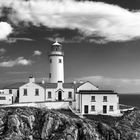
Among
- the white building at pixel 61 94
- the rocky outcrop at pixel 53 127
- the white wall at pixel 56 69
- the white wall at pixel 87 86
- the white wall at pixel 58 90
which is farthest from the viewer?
the white wall at pixel 56 69

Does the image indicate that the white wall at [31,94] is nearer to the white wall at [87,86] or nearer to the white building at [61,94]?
the white building at [61,94]

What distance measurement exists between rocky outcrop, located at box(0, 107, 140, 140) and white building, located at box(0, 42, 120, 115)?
456 centimetres

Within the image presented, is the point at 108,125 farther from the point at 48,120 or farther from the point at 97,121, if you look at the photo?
the point at 48,120

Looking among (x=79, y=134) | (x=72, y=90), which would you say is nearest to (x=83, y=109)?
(x=72, y=90)

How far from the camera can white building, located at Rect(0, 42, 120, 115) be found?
157 ft

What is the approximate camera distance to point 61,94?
51.5 meters

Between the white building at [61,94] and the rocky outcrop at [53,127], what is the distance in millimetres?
4562

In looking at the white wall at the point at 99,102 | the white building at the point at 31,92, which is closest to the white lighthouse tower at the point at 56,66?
the white building at the point at 31,92

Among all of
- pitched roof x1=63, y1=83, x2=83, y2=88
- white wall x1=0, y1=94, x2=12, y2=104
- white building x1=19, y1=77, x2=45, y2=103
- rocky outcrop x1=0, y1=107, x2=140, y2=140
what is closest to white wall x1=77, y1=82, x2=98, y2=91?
pitched roof x1=63, y1=83, x2=83, y2=88

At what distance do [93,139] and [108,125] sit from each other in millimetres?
4627

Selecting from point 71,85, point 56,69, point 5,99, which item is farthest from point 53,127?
point 56,69

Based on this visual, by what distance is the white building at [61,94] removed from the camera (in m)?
47.8

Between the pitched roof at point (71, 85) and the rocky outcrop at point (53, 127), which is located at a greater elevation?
the pitched roof at point (71, 85)

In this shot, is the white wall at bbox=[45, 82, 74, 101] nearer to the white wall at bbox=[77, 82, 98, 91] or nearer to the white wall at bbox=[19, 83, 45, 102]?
the white wall at bbox=[19, 83, 45, 102]
